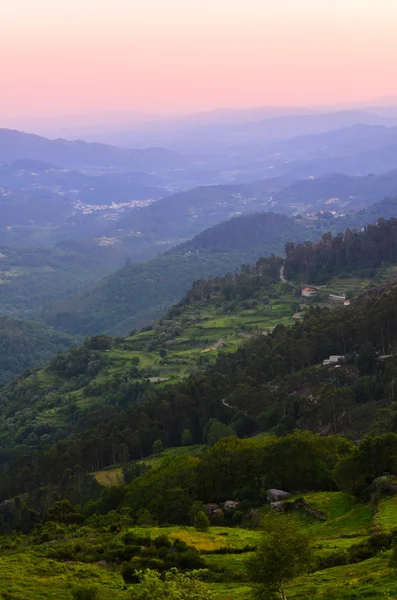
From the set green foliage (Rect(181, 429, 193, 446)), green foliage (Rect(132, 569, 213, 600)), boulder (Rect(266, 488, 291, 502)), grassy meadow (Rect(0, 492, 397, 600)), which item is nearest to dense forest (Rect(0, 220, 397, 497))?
green foliage (Rect(181, 429, 193, 446))

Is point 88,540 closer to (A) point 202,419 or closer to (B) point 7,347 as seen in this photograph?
(A) point 202,419

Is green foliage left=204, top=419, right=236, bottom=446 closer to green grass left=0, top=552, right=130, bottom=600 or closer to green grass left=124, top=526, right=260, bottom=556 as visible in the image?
green grass left=124, top=526, right=260, bottom=556

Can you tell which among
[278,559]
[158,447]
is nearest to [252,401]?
[158,447]

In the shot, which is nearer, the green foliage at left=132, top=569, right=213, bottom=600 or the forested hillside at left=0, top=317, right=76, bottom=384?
the green foliage at left=132, top=569, right=213, bottom=600

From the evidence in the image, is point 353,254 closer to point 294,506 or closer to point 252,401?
point 252,401

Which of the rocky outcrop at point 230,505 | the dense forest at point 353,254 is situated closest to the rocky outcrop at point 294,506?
the rocky outcrop at point 230,505

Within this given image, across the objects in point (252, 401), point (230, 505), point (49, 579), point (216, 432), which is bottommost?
point (216, 432)
